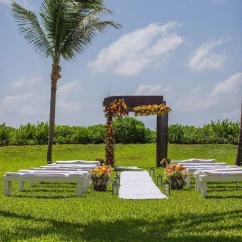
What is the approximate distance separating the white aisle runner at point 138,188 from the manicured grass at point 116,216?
324mm

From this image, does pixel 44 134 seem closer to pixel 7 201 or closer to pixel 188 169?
pixel 188 169

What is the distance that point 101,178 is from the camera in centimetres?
1155

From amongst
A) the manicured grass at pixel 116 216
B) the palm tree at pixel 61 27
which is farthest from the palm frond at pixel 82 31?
the manicured grass at pixel 116 216

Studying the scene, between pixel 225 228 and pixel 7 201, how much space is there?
4.39m

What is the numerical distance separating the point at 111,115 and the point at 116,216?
12.0m

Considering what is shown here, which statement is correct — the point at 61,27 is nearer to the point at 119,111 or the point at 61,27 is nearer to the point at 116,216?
the point at 119,111

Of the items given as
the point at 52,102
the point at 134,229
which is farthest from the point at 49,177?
the point at 52,102

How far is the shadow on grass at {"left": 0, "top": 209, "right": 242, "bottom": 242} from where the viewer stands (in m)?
6.26

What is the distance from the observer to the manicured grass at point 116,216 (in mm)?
6422

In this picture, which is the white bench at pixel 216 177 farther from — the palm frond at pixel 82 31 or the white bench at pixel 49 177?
the palm frond at pixel 82 31

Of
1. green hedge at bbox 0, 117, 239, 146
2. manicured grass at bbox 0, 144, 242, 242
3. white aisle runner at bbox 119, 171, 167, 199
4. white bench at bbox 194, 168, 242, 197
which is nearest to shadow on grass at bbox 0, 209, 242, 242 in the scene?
manicured grass at bbox 0, 144, 242, 242

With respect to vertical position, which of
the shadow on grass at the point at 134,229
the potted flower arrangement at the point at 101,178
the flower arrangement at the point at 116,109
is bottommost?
the shadow on grass at the point at 134,229

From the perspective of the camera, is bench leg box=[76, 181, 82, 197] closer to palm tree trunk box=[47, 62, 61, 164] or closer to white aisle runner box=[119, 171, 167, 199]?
white aisle runner box=[119, 171, 167, 199]

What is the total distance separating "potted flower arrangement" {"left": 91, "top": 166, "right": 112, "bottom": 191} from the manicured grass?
0.64 feet
